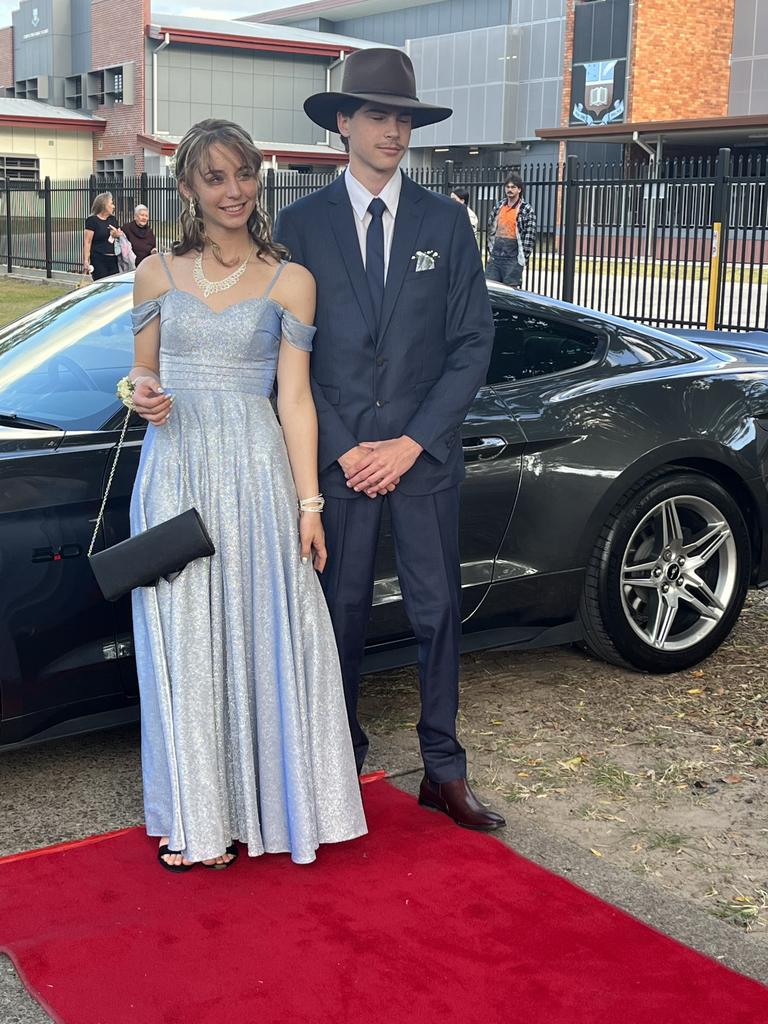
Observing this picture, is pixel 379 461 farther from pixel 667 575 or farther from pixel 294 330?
pixel 667 575

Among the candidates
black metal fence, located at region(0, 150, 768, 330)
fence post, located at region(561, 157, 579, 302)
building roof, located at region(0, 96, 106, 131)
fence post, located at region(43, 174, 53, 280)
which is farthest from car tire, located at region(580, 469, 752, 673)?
building roof, located at region(0, 96, 106, 131)

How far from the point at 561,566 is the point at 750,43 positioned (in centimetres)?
3968

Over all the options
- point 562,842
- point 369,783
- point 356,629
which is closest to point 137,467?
point 356,629

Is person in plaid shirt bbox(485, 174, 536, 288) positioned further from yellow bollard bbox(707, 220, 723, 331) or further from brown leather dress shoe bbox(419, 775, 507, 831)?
brown leather dress shoe bbox(419, 775, 507, 831)

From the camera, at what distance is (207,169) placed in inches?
129

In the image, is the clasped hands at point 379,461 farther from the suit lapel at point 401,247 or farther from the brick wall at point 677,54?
the brick wall at point 677,54

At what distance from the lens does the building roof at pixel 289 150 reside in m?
46.4

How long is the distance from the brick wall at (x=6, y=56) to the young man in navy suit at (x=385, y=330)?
59.4m

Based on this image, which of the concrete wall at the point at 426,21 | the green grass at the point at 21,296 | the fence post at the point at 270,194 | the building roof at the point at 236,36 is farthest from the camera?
the concrete wall at the point at 426,21

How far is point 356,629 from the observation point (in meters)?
3.76

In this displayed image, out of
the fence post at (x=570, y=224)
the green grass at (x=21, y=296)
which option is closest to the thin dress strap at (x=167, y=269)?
the fence post at (x=570, y=224)

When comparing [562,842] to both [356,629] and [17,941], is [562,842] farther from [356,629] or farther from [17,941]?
[17,941]

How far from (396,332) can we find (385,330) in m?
0.03

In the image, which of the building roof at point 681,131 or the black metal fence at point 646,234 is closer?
the black metal fence at point 646,234
